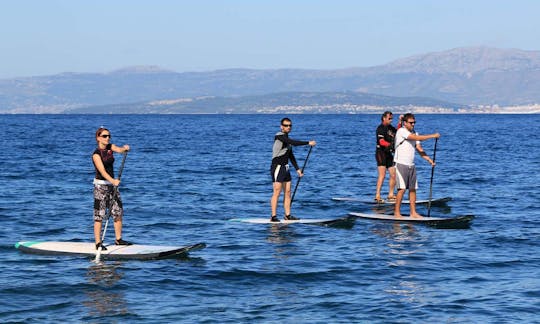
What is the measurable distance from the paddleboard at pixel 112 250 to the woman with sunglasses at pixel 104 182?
0.25m

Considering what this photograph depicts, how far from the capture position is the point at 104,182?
15891mm

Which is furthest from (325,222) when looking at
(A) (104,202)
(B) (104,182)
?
(B) (104,182)

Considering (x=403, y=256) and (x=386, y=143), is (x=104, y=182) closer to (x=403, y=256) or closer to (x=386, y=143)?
(x=403, y=256)

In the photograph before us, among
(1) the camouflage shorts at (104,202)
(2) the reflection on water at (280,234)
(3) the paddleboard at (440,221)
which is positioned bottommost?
(2) the reflection on water at (280,234)

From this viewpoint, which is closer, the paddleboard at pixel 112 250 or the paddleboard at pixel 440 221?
the paddleboard at pixel 112 250

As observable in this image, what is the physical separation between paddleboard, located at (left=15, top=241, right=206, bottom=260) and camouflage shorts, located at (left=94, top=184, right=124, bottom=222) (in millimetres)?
661

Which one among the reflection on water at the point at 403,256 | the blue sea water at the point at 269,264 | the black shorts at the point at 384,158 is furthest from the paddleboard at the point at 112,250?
the black shorts at the point at 384,158

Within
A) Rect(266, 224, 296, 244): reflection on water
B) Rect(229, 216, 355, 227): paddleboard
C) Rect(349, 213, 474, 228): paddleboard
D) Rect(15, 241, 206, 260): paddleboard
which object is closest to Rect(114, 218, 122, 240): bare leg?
Rect(15, 241, 206, 260): paddleboard

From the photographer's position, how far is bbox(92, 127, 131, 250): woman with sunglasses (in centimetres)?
1562

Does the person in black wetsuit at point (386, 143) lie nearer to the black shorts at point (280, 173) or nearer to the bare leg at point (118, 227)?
the black shorts at point (280, 173)

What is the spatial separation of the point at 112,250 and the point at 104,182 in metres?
1.28

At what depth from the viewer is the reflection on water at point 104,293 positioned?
497 inches

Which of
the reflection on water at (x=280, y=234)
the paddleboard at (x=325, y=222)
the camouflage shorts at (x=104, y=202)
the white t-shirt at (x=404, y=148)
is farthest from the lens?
the paddleboard at (x=325, y=222)

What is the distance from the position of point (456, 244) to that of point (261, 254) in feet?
13.2
